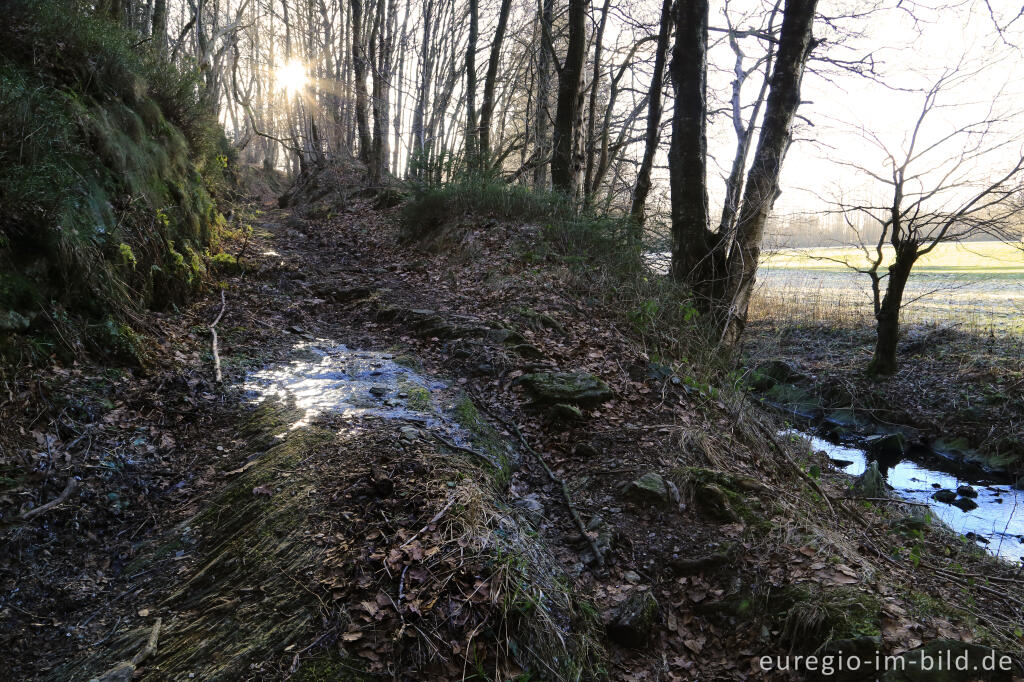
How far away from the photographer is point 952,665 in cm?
238

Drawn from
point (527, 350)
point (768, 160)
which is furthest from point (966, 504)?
point (527, 350)

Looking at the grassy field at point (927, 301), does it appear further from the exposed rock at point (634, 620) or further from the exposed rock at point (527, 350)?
the exposed rock at point (634, 620)

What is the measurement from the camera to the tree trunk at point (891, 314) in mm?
10680

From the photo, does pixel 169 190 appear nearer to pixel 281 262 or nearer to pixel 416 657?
pixel 281 262

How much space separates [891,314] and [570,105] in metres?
8.49

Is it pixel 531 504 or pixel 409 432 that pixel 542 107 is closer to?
pixel 409 432

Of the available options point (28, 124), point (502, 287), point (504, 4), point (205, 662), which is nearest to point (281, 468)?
point (205, 662)

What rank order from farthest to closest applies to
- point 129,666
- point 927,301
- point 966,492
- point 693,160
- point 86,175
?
point 927,301 → point 966,492 → point 693,160 → point 86,175 → point 129,666

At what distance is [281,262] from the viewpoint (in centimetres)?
870

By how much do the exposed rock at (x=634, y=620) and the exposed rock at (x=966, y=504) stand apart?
751cm

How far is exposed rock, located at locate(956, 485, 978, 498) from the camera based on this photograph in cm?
786

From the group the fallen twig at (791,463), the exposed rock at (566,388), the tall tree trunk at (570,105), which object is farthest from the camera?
the tall tree trunk at (570,105)

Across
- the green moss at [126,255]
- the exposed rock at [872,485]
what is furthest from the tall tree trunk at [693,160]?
the green moss at [126,255]

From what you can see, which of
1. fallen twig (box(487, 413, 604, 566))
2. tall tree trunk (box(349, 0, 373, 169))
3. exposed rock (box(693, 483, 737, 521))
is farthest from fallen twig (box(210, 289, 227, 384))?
tall tree trunk (box(349, 0, 373, 169))
